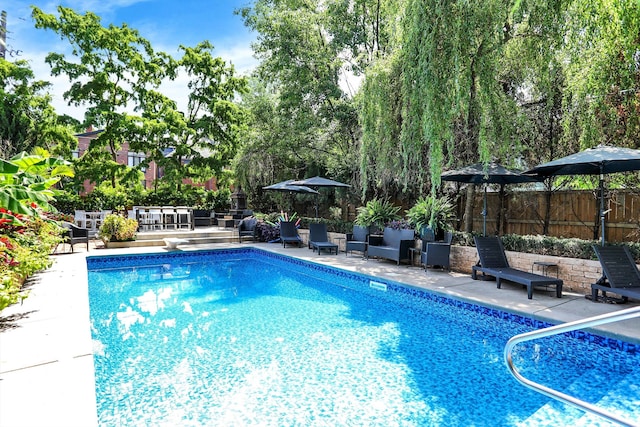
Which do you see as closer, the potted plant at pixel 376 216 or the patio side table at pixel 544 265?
the patio side table at pixel 544 265

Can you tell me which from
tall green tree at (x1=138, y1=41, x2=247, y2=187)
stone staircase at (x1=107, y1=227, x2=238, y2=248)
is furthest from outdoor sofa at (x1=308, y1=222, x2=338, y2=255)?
tall green tree at (x1=138, y1=41, x2=247, y2=187)

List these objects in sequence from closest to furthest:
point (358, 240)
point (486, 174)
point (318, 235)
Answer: point (486, 174), point (358, 240), point (318, 235)

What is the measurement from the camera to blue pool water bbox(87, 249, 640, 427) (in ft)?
10.8

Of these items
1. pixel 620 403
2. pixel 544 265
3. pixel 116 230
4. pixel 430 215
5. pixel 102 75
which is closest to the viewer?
pixel 620 403

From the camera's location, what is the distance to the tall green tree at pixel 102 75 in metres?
17.3

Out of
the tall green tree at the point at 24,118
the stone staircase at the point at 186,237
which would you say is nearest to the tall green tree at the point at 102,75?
the tall green tree at the point at 24,118

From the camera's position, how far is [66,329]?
4.17 m

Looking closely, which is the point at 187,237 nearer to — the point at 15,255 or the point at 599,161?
the point at 15,255

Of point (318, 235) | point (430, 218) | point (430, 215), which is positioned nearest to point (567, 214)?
point (430, 215)

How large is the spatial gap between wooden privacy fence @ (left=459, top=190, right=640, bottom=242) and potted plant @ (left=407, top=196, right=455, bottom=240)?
226 cm

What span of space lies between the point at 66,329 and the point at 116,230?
8.92m

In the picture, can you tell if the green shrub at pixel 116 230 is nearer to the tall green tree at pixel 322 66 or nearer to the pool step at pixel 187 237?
the pool step at pixel 187 237

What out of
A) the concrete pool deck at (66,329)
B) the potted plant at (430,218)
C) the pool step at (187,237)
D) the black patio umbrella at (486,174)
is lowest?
the concrete pool deck at (66,329)

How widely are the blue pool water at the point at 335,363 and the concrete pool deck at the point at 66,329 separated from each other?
0.33m
